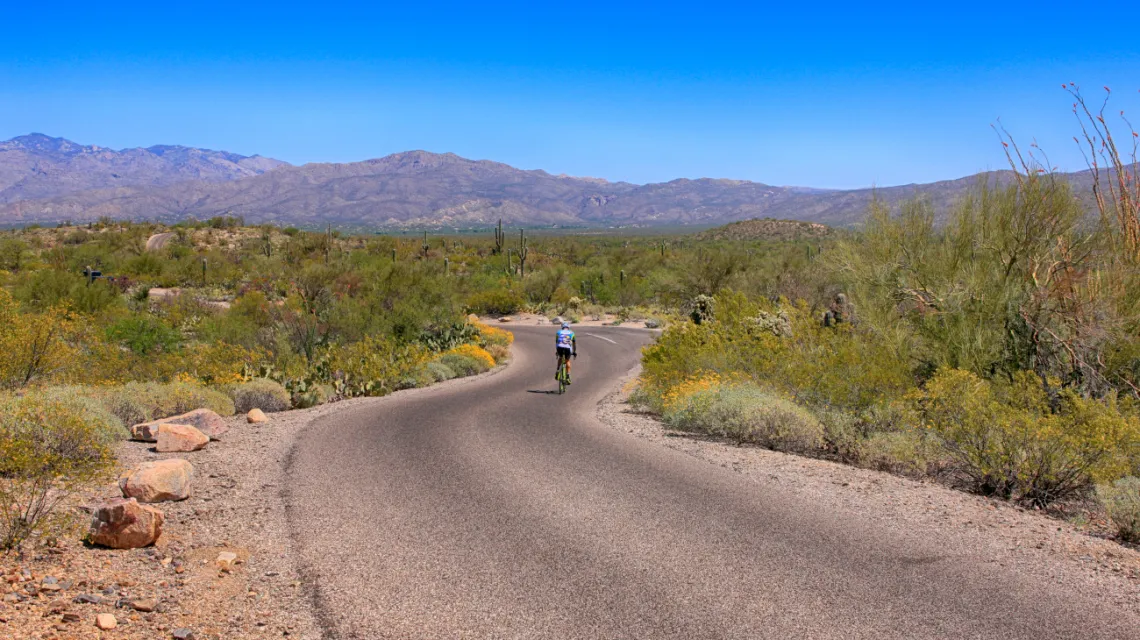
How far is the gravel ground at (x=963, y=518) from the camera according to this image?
611 centimetres

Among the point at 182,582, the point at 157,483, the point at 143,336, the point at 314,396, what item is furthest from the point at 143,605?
the point at 143,336

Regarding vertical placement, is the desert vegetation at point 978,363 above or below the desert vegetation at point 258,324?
above

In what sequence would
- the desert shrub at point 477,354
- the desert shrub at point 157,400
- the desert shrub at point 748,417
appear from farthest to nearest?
1. the desert shrub at point 477,354
2. the desert shrub at point 157,400
3. the desert shrub at point 748,417

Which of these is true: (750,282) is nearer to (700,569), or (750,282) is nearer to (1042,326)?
(1042,326)

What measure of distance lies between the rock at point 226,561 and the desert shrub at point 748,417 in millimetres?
7115

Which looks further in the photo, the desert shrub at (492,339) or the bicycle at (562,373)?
the desert shrub at (492,339)

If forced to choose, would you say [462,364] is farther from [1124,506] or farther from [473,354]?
[1124,506]

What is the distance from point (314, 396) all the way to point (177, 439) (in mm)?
5578

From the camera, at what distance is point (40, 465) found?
6.46 metres

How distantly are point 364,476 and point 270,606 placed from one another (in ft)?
11.8

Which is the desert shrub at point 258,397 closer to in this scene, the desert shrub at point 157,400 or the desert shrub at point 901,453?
the desert shrub at point 157,400

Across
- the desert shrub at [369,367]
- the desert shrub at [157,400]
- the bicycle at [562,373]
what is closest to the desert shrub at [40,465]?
the desert shrub at [157,400]

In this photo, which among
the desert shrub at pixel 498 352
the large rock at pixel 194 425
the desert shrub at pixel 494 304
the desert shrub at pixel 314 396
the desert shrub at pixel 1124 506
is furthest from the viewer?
the desert shrub at pixel 494 304

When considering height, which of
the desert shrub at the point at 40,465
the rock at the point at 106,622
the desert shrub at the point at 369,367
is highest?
the desert shrub at the point at 40,465
